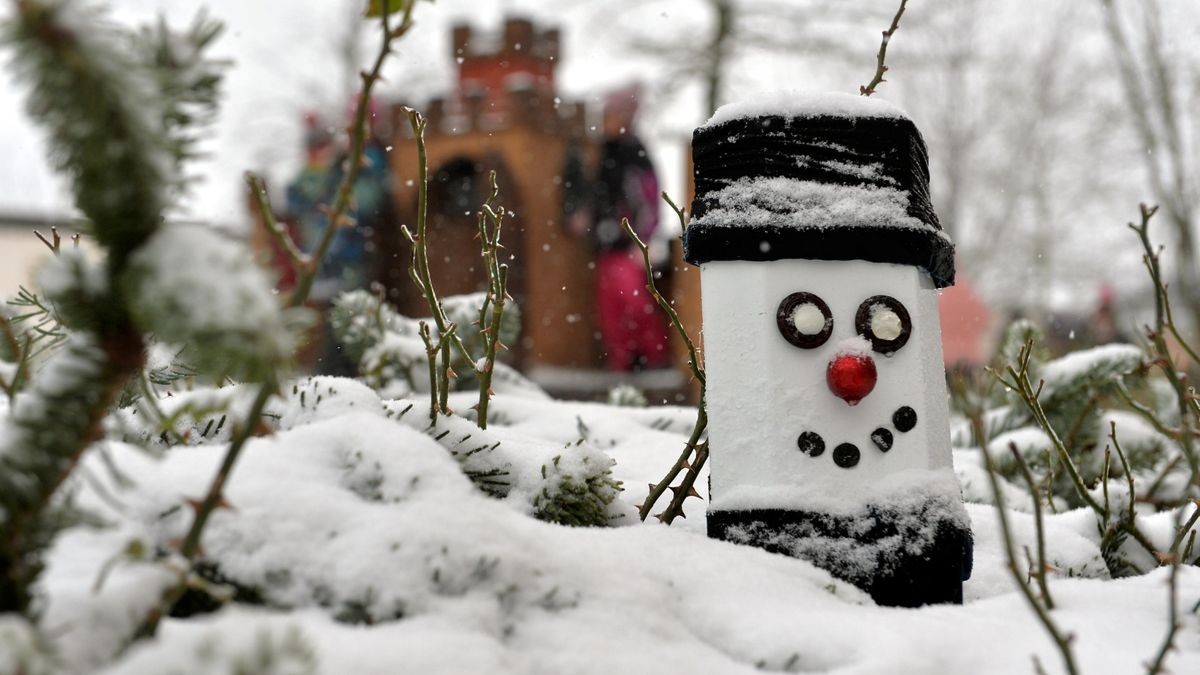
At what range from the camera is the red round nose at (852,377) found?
1.23m

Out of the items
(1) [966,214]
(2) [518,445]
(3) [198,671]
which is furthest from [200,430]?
(1) [966,214]

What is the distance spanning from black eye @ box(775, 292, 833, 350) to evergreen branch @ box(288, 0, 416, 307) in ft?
2.07

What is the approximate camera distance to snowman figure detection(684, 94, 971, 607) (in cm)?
125

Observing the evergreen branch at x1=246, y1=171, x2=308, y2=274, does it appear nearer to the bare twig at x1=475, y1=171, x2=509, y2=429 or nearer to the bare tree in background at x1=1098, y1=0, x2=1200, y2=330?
the bare twig at x1=475, y1=171, x2=509, y2=429

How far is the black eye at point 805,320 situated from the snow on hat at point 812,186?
0.06m

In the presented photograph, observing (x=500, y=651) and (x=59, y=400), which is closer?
(x=59, y=400)

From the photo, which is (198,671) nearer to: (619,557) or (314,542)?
(314,542)

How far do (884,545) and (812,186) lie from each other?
0.46 metres

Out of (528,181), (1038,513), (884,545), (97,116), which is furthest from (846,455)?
(528,181)

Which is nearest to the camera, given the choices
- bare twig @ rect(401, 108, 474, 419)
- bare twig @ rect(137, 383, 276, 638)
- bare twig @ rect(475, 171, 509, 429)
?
bare twig @ rect(137, 383, 276, 638)

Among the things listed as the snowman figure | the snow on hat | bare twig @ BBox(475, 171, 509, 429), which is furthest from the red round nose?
bare twig @ BBox(475, 171, 509, 429)

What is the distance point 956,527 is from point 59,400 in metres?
1.01

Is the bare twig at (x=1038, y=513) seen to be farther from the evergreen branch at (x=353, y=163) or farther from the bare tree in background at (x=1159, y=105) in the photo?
the bare tree in background at (x=1159, y=105)

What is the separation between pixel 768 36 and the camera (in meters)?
10.1
